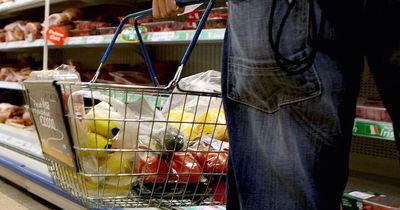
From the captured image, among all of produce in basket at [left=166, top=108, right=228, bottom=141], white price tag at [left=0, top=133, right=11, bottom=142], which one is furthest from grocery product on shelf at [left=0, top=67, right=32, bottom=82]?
produce in basket at [left=166, top=108, right=228, bottom=141]

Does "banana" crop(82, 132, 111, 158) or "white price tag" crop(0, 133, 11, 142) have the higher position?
A: "banana" crop(82, 132, 111, 158)

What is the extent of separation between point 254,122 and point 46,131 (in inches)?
22.7

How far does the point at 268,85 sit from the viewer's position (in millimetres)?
483

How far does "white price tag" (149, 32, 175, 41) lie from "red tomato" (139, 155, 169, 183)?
911 mm

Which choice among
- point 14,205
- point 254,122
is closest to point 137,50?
point 14,205

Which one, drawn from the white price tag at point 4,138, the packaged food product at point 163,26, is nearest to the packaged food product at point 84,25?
the packaged food product at point 163,26

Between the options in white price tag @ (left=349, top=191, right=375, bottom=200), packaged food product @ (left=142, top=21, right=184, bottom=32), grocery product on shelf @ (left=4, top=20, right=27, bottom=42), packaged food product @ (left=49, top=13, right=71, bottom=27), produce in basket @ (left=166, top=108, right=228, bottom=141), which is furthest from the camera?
grocery product on shelf @ (left=4, top=20, right=27, bottom=42)

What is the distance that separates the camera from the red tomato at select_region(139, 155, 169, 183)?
83cm

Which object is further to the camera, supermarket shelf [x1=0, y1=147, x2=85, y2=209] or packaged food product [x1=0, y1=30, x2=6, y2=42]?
packaged food product [x1=0, y1=30, x2=6, y2=42]

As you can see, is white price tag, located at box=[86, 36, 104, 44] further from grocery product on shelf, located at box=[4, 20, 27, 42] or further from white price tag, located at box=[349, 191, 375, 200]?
white price tag, located at box=[349, 191, 375, 200]

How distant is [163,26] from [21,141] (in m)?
1.21

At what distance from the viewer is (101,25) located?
2520mm

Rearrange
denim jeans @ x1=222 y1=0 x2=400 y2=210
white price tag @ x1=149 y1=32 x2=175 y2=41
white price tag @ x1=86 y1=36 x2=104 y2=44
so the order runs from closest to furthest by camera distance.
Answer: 1. denim jeans @ x1=222 y1=0 x2=400 y2=210
2. white price tag @ x1=149 y1=32 x2=175 y2=41
3. white price tag @ x1=86 y1=36 x2=104 y2=44

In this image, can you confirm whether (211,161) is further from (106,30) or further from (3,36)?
(3,36)
